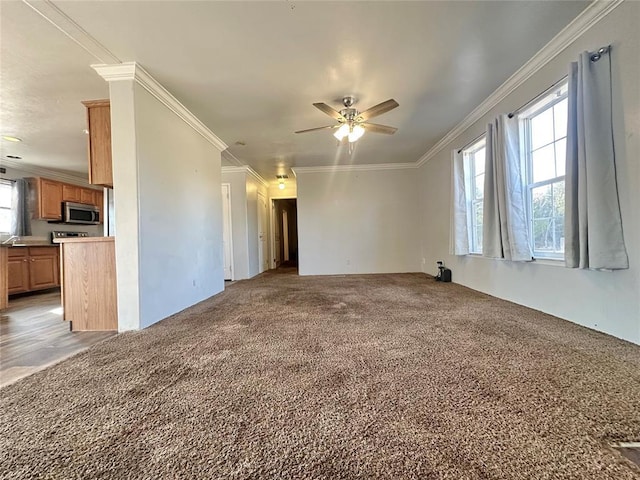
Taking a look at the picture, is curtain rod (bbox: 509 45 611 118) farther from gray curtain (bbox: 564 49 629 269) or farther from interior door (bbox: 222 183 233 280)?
interior door (bbox: 222 183 233 280)

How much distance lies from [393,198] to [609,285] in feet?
15.1

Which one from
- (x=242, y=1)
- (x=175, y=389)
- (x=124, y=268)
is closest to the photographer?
(x=175, y=389)

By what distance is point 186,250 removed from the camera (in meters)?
3.56

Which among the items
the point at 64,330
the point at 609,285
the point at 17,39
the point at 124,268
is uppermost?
the point at 17,39

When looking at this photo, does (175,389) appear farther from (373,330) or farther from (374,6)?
(374,6)

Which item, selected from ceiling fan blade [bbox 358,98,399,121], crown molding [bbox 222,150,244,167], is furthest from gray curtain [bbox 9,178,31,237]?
ceiling fan blade [bbox 358,98,399,121]

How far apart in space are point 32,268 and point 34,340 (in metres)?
3.79

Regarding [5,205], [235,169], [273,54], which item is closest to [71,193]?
[5,205]

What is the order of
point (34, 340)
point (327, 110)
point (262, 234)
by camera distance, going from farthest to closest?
1. point (262, 234)
2. point (327, 110)
3. point (34, 340)

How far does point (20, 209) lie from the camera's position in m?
5.36

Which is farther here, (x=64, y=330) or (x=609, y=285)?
(x=64, y=330)

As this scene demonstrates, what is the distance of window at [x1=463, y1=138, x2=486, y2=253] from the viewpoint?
4285 mm

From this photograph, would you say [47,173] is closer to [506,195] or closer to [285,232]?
[285,232]

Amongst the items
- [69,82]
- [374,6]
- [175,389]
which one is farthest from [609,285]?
[69,82]
